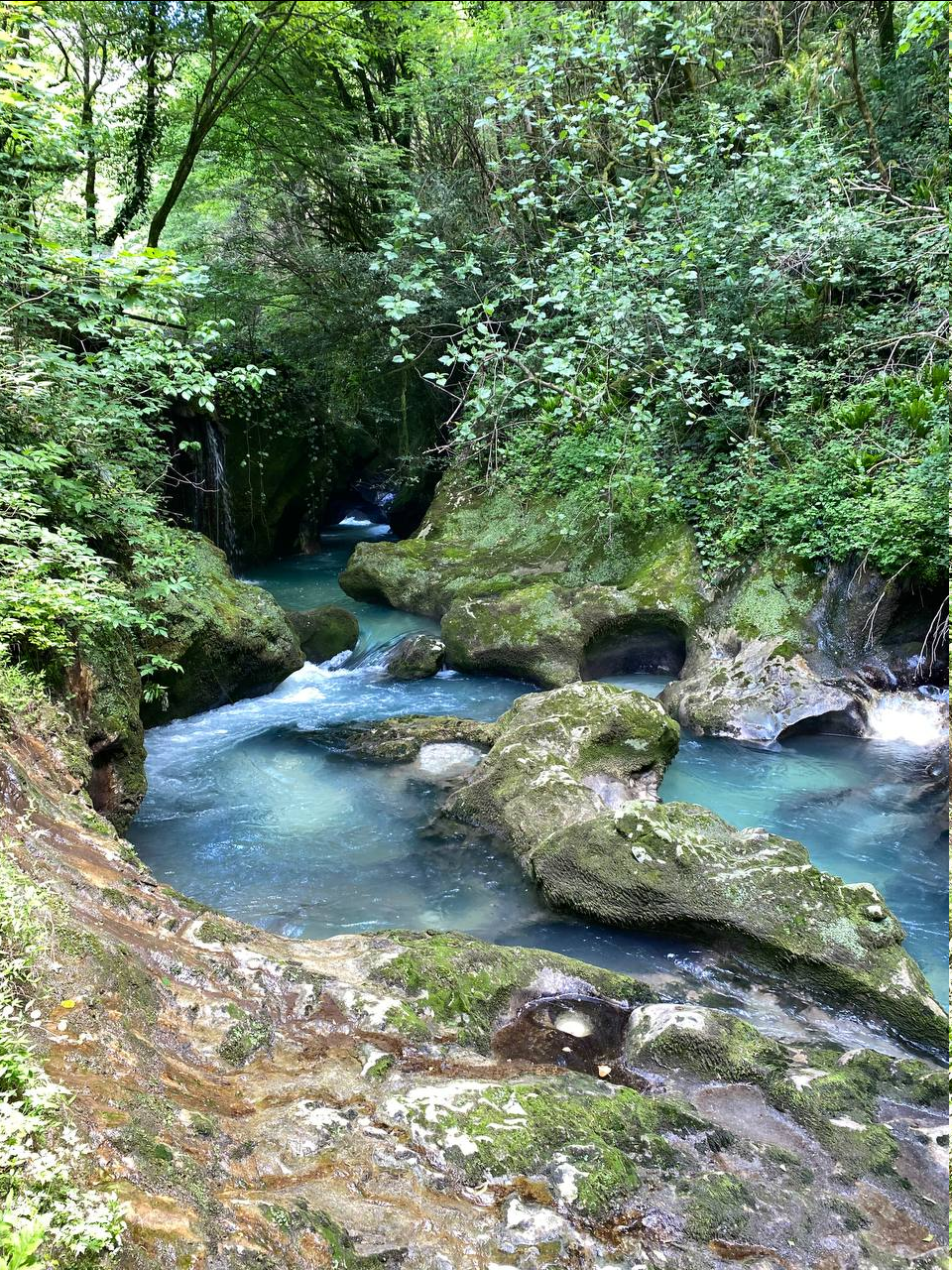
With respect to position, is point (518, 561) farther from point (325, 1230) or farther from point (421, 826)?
point (325, 1230)

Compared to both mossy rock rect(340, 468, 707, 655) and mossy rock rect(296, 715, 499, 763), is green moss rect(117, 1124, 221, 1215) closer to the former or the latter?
mossy rock rect(296, 715, 499, 763)

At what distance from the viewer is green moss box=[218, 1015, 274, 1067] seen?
293cm

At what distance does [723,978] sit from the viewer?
194 inches

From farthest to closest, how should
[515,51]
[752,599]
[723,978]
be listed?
[515,51] → [752,599] → [723,978]

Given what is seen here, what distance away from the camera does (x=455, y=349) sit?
263 inches

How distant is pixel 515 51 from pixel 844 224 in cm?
665

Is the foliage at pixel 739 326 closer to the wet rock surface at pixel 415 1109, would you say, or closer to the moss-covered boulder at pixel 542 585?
the moss-covered boulder at pixel 542 585

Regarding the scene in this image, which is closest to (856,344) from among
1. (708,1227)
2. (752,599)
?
(752,599)

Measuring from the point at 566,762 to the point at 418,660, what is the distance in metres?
4.39

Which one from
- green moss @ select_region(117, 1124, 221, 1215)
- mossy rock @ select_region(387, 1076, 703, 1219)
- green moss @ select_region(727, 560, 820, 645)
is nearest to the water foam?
green moss @ select_region(727, 560, 820, 645)

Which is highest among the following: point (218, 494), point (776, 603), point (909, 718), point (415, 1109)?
point (218, 494)

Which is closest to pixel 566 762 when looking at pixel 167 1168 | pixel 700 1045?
pixel 700 1045

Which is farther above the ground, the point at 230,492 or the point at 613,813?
the point at 230,492

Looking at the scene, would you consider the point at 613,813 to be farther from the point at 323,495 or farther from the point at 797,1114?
the point at 323,495
